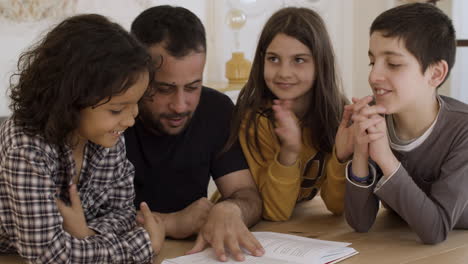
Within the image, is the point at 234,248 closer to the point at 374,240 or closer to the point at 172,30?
the point at 374,240

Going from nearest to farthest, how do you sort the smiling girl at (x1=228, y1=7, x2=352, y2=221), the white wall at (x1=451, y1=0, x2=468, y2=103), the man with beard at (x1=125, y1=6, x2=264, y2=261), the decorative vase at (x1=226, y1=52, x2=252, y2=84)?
the man with beard at (x1=125, y1=6, x2=264, y2=261) < the smiling girl at (x1=228, y1=7, x2=352, y2=221) < the decorative vase at (x1=226, y1=52, x2=252, y2=84) < the white wall at (x1=451, y1=0, x2=468, y2=103)

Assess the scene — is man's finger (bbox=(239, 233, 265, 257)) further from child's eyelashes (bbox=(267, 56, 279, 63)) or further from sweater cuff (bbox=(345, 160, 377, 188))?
child's eyelashes (bbox=(267, 56, 279, 63))

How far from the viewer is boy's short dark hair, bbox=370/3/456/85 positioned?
57.5 inches

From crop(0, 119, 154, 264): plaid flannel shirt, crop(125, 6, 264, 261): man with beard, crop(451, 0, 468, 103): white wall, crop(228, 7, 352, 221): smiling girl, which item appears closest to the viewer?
crop(0, 119, 154, 264): plaid flannel shirt

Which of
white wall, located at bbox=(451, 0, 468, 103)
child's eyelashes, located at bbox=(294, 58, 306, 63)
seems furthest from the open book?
white wall, located at bbox=(451, 0, 468, 103)

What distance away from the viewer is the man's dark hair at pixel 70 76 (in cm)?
118

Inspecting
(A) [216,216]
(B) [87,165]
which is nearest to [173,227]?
(A) [216,216]

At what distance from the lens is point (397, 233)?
1487 millimetres

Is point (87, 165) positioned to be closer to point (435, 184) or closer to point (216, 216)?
point (216, 216)

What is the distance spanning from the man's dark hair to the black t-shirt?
494mm

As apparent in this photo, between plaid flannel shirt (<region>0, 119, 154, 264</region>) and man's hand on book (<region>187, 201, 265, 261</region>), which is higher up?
plaid flannel shirt (<region>0, 119, 154, 264</region>)

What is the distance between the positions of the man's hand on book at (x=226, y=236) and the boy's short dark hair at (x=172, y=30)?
0.46 meters

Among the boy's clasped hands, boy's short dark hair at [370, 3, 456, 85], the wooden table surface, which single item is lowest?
the wooden table surface

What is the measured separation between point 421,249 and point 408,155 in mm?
A: 264
